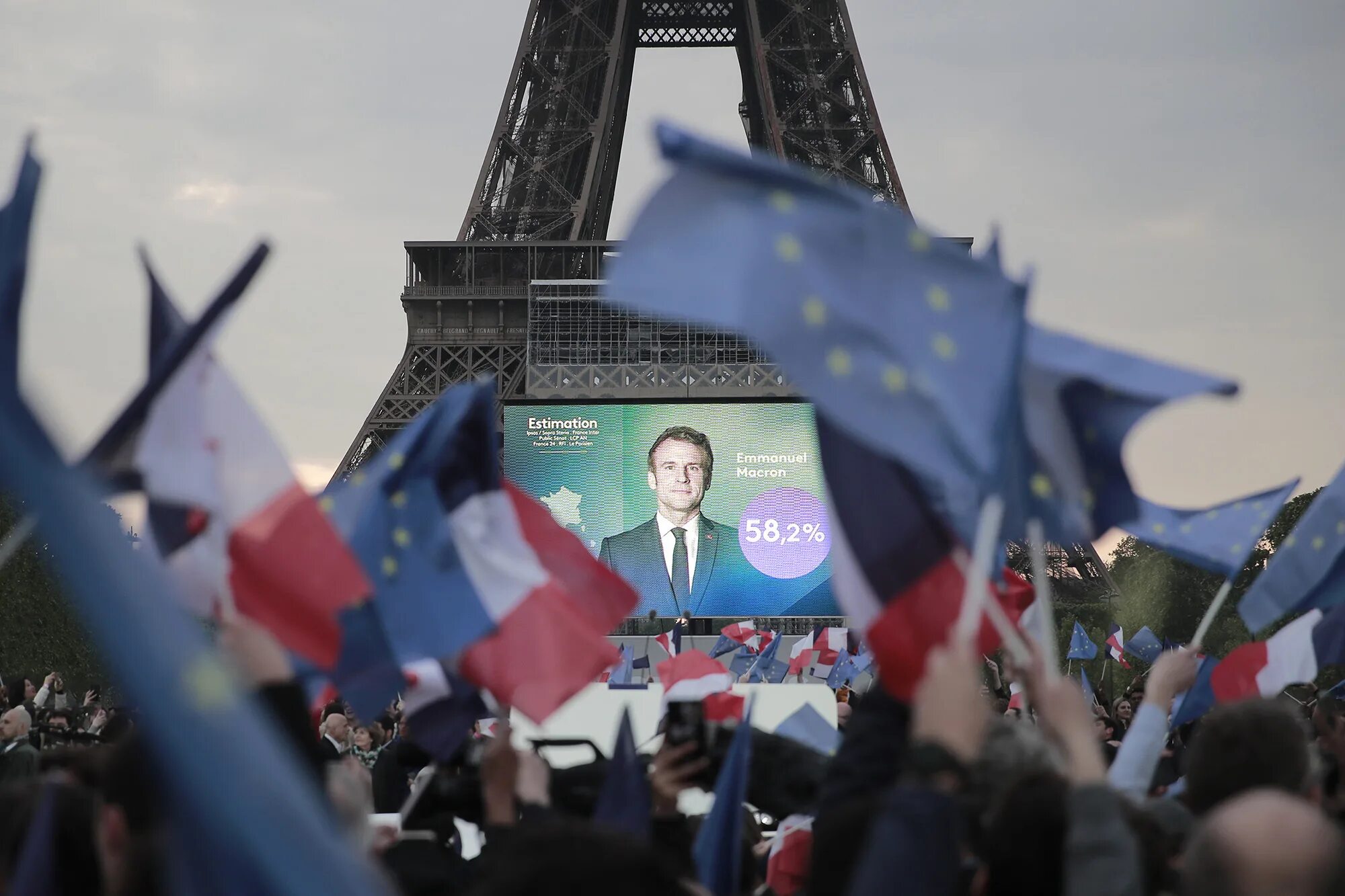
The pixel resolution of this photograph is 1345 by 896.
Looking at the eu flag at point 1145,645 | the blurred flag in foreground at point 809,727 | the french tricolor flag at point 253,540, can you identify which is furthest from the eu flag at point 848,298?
the eu flag at point 1145,645

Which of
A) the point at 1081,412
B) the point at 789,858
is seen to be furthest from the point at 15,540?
the point at 789,858

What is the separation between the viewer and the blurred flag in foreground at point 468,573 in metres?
4.60

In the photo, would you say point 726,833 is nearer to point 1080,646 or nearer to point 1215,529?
point 1215,529

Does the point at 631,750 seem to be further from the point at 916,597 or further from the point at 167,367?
the point at 167,367

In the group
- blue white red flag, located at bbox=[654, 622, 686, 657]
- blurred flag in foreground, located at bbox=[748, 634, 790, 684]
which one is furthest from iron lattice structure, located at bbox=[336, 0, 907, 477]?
blurred flag in foreground, located at bbox=[748, 634, 790, 684]

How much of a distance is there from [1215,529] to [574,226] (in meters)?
35.0

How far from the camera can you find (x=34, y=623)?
31.2 m

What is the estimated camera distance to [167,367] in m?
2.49

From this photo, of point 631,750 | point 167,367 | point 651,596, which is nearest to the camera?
point 167,367

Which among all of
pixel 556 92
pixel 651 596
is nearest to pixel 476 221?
pixel 556 92

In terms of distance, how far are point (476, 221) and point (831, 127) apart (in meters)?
8.98

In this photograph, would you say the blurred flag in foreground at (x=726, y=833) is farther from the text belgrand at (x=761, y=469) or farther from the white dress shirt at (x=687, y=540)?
the text belgrand at (x=761, y=469)

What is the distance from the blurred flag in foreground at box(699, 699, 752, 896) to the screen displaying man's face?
25.7 meters

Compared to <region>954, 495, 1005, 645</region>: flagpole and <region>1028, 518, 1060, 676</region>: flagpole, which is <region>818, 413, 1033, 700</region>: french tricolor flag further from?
<region>954, 495, 1005, 645</region>: flagpole
